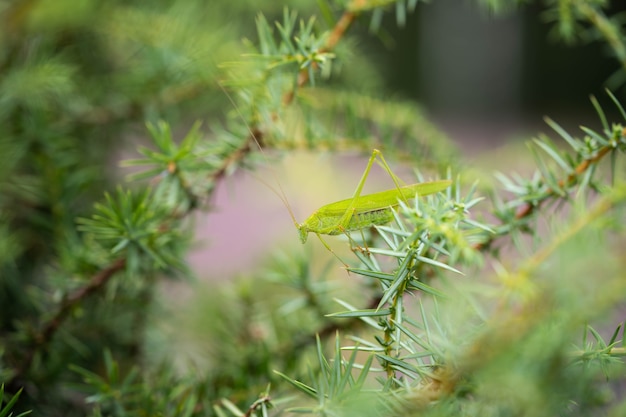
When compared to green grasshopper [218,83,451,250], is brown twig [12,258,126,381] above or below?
below

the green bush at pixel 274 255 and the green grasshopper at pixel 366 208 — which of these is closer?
the green bush at pixel 274 255

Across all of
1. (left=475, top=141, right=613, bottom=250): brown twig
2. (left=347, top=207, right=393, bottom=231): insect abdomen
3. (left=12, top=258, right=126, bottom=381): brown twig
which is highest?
(left=475, top=141, right=613, bottom=250): brown twig

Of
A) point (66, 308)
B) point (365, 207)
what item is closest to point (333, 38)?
point (365, 207)

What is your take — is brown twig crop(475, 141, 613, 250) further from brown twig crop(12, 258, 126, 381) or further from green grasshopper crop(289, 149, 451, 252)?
brown twig crop(12, 258, 126, 381)

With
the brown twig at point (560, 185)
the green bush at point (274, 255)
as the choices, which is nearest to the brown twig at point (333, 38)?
the green bush at point (274, 255)

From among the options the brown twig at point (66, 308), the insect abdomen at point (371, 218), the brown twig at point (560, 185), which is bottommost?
the brown twig at point (66, 308)

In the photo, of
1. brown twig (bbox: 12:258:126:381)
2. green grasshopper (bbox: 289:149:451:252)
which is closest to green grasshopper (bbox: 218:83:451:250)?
green grasshopper (bbox: 289:149:451:252)

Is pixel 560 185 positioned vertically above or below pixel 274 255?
above

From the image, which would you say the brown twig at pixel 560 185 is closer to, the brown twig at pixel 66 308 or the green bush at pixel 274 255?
the green bush at pixel 274 255

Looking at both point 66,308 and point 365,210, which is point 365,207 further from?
point 66,308
